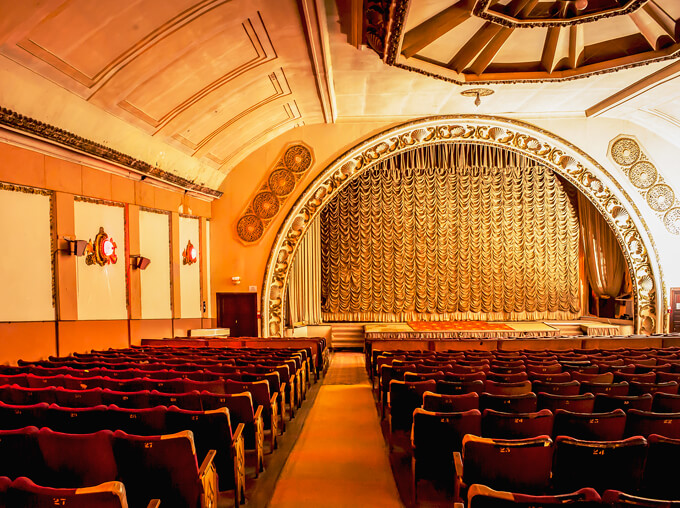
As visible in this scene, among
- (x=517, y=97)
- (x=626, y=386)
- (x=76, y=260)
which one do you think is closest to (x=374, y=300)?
(x=517, y=97)

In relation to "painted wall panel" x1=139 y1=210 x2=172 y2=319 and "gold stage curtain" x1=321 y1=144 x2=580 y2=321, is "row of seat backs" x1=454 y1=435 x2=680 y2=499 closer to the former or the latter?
"painted wall panel" x1=139 y1=210 x2=172 y2=319

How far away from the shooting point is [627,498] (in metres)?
1.87

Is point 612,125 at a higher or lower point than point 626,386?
higher

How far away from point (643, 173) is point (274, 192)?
30.3 ft

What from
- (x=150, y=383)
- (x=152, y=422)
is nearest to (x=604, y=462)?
(x=152, y=422)

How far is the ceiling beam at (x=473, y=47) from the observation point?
28.0 ft

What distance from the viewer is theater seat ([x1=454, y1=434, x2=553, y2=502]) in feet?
8.29

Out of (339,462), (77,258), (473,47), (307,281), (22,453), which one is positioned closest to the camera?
(22,453)

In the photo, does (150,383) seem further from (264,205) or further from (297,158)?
(297,158)

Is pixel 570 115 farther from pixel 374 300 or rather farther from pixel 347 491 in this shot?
pixel 347 491

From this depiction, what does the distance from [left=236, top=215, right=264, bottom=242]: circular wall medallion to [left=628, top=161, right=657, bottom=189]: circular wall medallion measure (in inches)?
370

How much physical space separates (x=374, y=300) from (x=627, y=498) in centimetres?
1529

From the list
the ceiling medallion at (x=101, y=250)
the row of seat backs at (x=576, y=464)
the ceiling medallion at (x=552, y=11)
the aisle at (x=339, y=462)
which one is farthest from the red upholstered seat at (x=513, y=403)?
the ceiling medallion at (x=101, y=250)

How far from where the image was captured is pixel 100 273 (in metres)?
8.94
